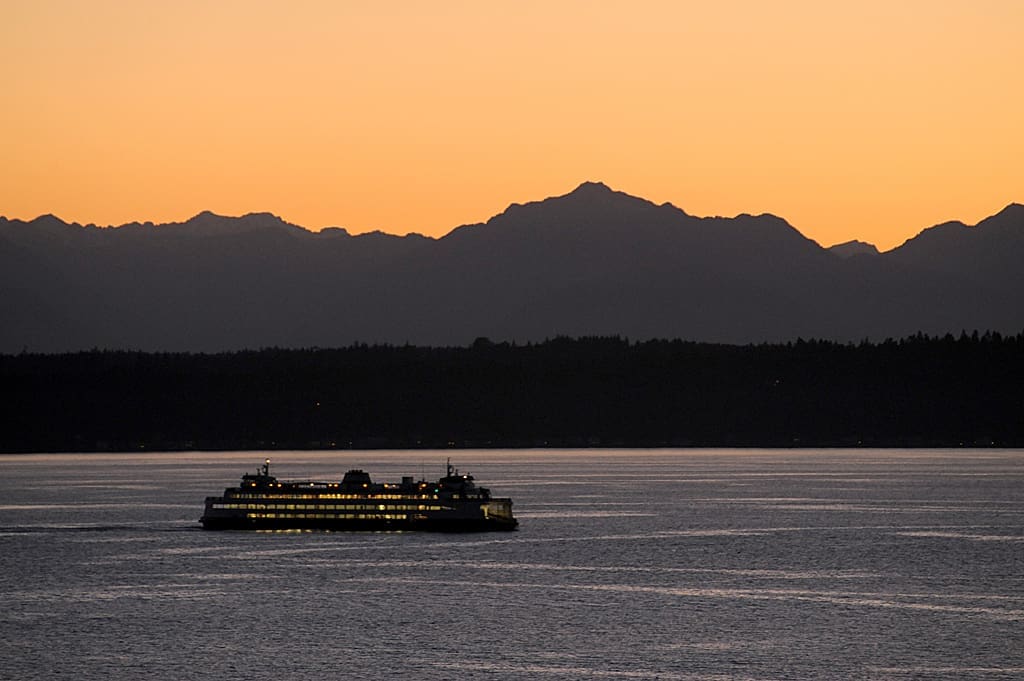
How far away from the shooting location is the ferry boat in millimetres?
160500

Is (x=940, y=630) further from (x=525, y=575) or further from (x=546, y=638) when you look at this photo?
(x=525, y=575)

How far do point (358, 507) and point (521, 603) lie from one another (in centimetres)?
5553

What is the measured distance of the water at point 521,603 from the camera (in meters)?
88.8

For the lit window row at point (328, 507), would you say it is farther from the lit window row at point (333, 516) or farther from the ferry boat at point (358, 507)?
the lit window row at point (333, 516)

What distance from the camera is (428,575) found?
126 m

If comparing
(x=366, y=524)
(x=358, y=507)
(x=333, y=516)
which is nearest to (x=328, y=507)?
(x=333, y=516)

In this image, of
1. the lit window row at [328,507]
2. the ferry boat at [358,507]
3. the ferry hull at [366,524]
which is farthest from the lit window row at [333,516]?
the lit window row at [328,507]

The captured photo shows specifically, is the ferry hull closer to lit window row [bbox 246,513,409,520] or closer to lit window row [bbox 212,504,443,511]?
lit window row [bbox 246,513,409,520]

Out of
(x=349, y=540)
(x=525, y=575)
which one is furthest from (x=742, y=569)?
(x=349, y=540)

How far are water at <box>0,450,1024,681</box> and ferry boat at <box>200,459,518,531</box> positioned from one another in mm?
2121

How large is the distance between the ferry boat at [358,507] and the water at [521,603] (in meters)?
2.12

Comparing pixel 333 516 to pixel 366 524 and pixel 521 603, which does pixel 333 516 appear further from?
pixel 521 603

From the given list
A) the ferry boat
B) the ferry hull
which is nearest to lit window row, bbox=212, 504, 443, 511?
the ferry boat

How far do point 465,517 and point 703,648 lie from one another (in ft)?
225
